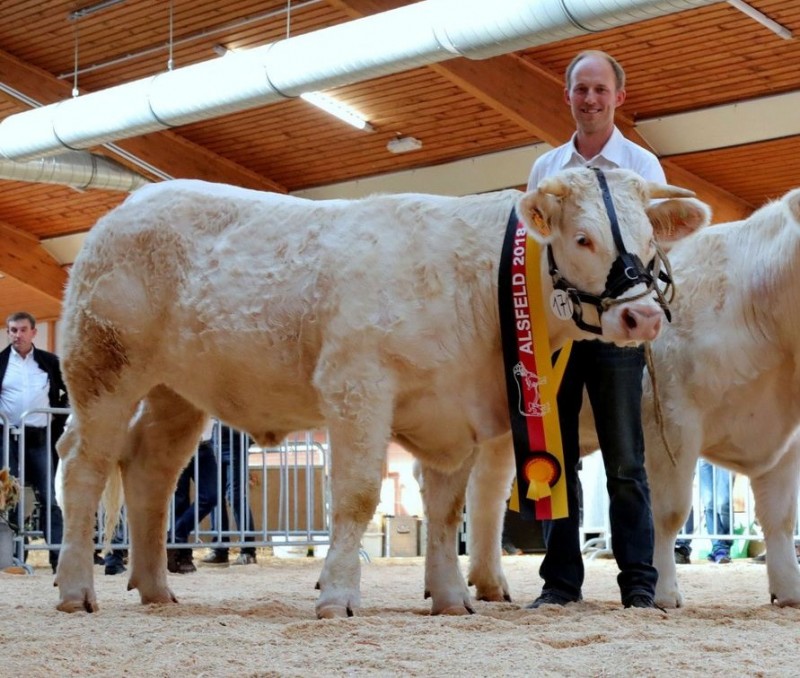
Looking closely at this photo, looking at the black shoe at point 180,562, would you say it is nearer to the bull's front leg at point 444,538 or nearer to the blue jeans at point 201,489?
the blue jeans at point 201,489

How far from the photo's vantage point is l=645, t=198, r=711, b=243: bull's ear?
5.09 meters

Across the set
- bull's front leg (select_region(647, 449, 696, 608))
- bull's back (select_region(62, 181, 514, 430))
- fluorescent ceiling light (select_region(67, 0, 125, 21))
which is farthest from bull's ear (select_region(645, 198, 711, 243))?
fluorescent ceiling light (select_region(67, 0, 125, 21))

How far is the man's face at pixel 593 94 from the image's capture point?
221 inches

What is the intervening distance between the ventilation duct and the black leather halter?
591 inches

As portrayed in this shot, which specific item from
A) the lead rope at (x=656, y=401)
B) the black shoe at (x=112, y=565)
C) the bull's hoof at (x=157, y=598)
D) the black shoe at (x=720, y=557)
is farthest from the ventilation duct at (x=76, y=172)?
the lead rope at (x=656, y=401)

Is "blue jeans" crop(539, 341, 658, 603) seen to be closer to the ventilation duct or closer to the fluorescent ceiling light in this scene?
the fluorescent ceiling light

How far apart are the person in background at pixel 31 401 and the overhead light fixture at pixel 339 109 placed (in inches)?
248

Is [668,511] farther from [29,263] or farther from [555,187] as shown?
[29,263]

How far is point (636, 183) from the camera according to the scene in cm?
495

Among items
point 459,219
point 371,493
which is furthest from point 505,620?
point 459,219

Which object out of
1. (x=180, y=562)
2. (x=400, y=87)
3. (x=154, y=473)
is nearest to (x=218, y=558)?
(x=180, y=562)

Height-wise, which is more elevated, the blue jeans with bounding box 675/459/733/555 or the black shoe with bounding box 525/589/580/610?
the blue jeans with bounding box 675/459/733/555

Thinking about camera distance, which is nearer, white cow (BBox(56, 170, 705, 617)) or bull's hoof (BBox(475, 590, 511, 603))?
A: white cow (BBox(56, 170, 705, 617))

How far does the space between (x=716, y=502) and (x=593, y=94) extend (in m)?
8.35
